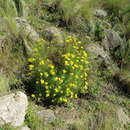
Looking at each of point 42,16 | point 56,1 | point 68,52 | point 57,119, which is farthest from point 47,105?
point 56,1

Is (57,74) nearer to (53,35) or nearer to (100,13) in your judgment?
(53,35)

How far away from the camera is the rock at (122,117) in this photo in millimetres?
4465

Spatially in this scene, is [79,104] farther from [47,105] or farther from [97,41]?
[97,41]

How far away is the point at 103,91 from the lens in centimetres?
499

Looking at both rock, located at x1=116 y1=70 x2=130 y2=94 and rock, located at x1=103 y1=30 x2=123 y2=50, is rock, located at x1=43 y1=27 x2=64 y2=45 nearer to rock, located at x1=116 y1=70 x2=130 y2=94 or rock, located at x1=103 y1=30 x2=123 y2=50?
rock, located at x1=103 y1=30 x2=123 y2=50

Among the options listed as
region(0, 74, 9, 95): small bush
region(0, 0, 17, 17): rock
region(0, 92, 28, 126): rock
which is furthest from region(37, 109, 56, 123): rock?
region(0, 0, 17, 17): rock

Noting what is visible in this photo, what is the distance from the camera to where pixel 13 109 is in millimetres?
3848

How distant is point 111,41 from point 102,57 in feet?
2.02

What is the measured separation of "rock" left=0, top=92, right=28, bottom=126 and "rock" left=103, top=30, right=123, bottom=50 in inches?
97.3

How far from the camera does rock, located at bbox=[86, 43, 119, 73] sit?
534 centimetres

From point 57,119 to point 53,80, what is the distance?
1.95ft

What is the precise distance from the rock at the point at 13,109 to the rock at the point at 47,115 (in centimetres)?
34

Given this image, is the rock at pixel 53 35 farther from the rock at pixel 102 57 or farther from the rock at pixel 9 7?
the rock at pixel 9 7

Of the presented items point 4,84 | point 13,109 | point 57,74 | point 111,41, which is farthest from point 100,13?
point 13,109
